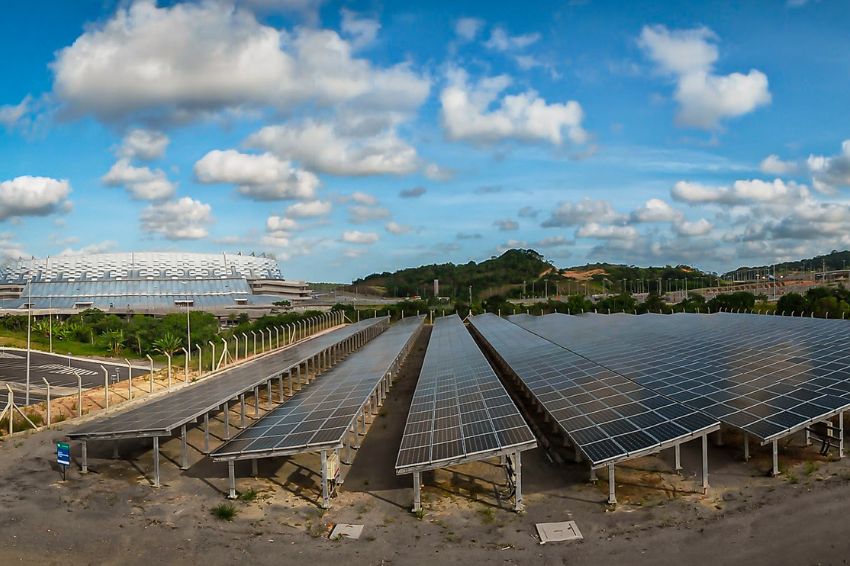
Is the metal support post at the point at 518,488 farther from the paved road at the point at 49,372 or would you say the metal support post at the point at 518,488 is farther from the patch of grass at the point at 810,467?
the paved road at the point at 49,372

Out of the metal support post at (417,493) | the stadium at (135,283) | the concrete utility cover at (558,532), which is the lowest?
the concrete utility cover at (558,532)

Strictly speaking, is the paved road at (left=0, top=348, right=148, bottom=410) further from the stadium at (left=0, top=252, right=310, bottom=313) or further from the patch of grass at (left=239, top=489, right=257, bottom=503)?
the stadium at (left=0, top=252, right=310, bottom=313)

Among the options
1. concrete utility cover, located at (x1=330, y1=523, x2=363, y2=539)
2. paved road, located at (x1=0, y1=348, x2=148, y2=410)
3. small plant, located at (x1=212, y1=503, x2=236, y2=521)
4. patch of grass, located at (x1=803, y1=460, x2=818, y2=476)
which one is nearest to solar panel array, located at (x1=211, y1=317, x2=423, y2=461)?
small plant, located at (x1=212, y1=503, x2=236, y2=521)

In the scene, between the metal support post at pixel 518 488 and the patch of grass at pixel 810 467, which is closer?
the metal support post at pixel 518 488

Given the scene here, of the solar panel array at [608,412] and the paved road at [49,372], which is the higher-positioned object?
the solar panel array at [608,412]

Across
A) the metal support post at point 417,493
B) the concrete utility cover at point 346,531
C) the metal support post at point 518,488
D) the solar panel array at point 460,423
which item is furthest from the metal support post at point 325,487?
the metal support post at point 518,488

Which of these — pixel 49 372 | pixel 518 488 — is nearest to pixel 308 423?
pixel 518 488

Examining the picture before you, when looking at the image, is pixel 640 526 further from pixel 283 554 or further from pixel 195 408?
pixel 195 408
